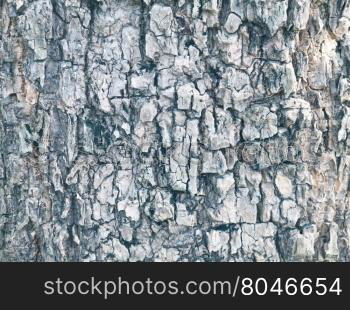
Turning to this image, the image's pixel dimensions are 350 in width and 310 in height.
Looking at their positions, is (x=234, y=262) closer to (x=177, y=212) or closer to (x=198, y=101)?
(x=177, y=212)

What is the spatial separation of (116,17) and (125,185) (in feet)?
1.37

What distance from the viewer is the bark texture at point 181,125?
1.59 meters

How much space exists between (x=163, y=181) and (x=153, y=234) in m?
0.14

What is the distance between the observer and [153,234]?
1686 millimetres

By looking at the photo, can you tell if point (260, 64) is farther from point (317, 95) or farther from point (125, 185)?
point (125, 185)

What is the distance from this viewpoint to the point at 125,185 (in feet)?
5.47

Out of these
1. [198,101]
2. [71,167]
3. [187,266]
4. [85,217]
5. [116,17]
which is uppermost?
[116,17]

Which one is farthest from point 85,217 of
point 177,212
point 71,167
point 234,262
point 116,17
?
point 116,17

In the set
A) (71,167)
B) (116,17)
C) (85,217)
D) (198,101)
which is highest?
(116,17)

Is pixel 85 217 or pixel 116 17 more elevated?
pixel 116 17

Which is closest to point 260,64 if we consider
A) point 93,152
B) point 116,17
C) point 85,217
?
point 116,17

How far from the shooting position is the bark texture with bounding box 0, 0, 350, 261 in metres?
1.59

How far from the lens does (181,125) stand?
5.31 ft

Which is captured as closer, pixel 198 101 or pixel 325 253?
pixel 198 101
